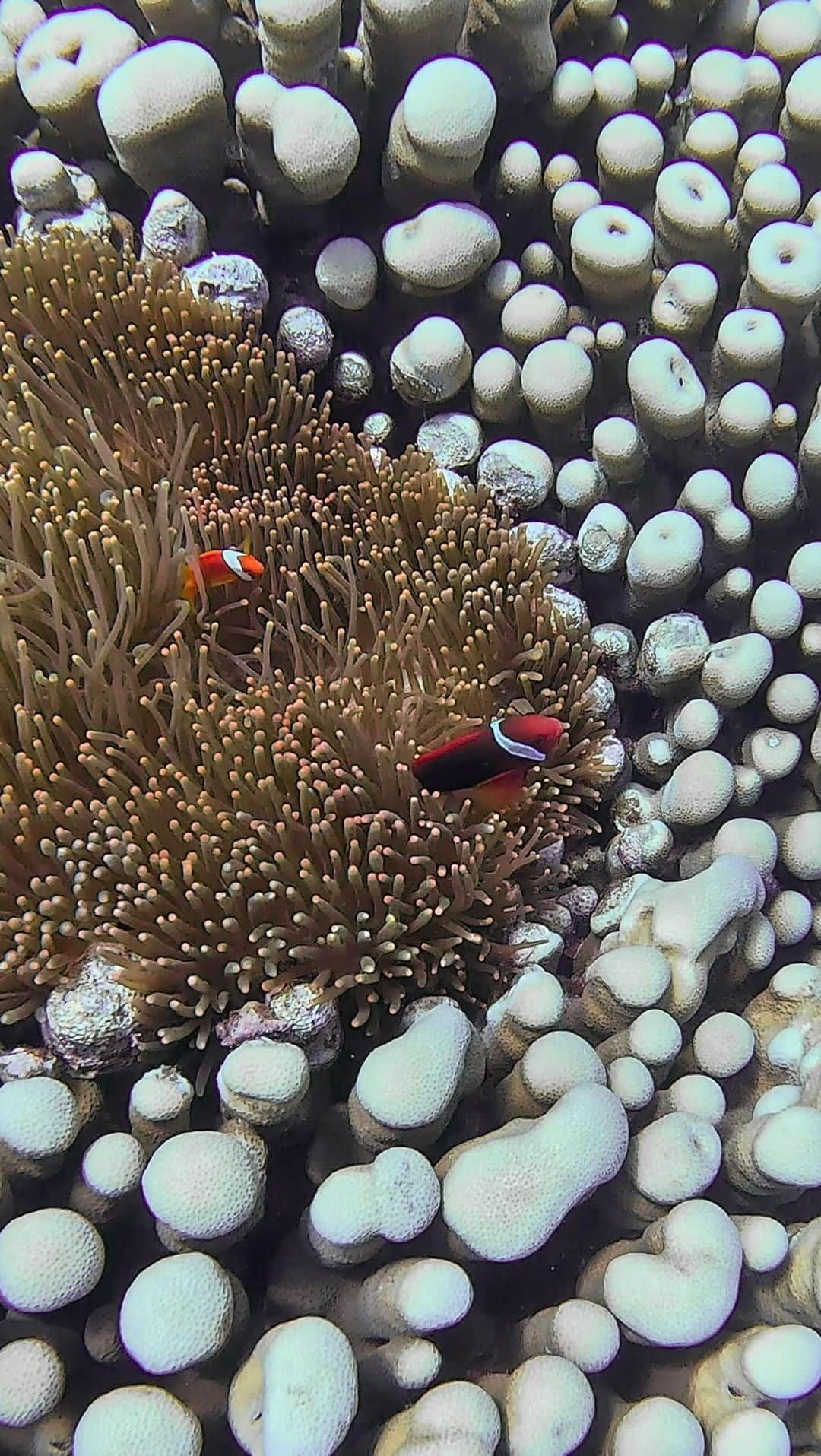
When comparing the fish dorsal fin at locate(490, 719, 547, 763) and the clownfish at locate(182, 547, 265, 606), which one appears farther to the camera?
the clownfish at locate(182, 547, 265, 606)

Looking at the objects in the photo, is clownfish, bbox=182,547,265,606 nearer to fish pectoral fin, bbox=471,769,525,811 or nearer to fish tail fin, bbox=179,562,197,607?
fish tail fin, bbox=179,562,197,607

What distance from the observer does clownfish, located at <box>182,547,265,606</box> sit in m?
1.89

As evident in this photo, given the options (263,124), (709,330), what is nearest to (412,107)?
(263,124)

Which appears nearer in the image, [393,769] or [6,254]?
[393,769]

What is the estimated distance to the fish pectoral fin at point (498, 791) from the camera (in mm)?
1767

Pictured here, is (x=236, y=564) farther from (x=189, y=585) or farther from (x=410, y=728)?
(x=410, y=728)

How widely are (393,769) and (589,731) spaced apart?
1.67 ft

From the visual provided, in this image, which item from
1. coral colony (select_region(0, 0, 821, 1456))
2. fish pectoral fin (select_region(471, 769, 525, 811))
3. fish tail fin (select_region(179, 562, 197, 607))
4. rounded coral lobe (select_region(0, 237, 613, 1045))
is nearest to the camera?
coral colony (select_region(0, 0, 821, 1456))

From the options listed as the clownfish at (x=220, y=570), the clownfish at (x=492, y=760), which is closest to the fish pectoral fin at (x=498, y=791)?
the clownfish at (x=492, y=760)

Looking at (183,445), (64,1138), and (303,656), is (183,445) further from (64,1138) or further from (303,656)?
(64,1138)

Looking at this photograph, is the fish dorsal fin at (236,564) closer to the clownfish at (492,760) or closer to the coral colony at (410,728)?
the coral colony at (410,728)

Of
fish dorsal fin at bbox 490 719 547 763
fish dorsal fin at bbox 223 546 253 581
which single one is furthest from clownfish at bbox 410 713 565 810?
fish dorsal fin at bbox 223 546 253 581

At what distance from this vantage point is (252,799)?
5.34ft

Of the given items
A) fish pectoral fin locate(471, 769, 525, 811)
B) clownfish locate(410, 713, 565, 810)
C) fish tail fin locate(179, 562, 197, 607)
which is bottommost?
fish pectoral fin locate(471, 769, 525, 811)
